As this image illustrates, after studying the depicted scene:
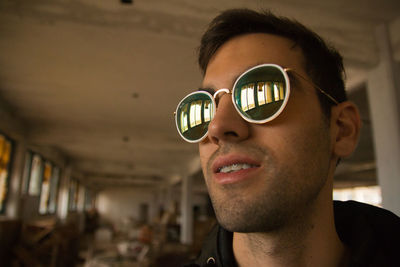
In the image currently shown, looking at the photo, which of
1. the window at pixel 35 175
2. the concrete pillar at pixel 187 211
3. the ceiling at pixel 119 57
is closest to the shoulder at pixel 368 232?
the ceiling at pixel 119 57

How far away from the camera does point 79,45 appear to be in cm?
421

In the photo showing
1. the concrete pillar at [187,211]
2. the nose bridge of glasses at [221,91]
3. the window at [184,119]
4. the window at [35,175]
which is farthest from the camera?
the concrete pillar at [187,211]

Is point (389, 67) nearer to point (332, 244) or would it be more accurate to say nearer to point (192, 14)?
point (192, 14)

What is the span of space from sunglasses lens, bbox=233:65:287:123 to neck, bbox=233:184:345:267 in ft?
1.13

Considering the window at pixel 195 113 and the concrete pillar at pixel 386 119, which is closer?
the window at pixel 195 113

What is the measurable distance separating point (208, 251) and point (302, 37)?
0.93 m

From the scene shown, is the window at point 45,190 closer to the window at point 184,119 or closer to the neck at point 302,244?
the window at point 184,119

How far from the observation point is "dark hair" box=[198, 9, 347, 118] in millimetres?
1080

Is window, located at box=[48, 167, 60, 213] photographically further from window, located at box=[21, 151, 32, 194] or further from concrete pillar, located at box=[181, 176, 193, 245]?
concrete pillar, located at box=[181, 176, 193, 245]

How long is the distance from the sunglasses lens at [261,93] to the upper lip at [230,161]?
13 cm

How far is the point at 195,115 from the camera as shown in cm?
114

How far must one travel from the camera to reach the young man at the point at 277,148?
87cm

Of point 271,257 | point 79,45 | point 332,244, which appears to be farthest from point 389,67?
point 79,45

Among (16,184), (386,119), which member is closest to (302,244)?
(386,119)
